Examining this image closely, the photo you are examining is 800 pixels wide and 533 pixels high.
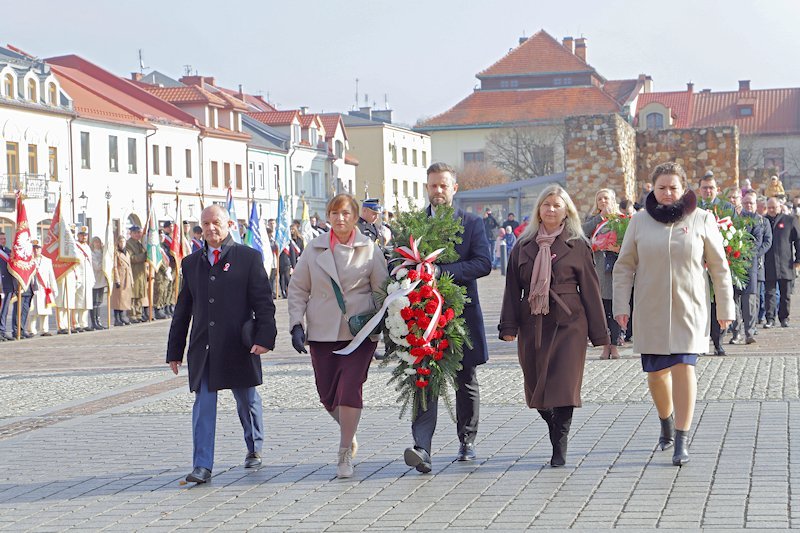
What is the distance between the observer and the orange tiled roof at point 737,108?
92625 millimetres

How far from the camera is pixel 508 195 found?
1898 inches

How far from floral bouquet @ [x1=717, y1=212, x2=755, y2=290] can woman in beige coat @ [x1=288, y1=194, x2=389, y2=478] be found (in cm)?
686

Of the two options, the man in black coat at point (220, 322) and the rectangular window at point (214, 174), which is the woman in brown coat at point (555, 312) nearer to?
the man in black coat at point (220, 322)

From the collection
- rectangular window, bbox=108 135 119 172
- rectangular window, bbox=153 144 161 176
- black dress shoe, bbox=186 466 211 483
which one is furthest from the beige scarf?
rectangular window, bbox=153 144 161 176

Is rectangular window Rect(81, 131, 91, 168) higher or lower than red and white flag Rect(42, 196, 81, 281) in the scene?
higher

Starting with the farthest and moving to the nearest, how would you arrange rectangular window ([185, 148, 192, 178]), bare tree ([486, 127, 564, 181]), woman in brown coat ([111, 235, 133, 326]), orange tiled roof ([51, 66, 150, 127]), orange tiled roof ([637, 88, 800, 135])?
orange tiled roof ([637, 88, 800, 135]), bare tree ([486, 127, 564, 181]), rectangular window ([185, 148, 192, 178]), orange tiled roof ([51, 66, 150, 127]), woman in brown coat ([111, 235, 133, 326])

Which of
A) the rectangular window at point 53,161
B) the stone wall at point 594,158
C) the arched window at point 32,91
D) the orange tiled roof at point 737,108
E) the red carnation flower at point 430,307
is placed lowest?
the red carnation flower at point 430,307

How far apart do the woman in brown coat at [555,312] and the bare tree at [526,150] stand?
69.1 meters

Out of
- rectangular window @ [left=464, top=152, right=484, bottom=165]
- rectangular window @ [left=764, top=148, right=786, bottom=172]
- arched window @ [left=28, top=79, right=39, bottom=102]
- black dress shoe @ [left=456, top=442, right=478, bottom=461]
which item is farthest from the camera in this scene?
rectangular window @ [left=464, top=152, right=484, bottom=165]

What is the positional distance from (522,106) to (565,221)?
281ft

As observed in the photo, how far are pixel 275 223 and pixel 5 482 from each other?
29812mm

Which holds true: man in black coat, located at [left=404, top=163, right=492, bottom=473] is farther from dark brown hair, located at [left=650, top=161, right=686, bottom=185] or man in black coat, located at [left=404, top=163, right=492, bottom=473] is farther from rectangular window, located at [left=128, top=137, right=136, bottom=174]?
rectangular window, located at [left=128, top=137, right=136, bottom=174]

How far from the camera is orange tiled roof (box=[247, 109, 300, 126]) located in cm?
8250

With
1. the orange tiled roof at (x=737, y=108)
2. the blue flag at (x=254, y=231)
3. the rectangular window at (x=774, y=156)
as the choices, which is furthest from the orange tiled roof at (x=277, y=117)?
the blue flag at (x=254, y=231)
